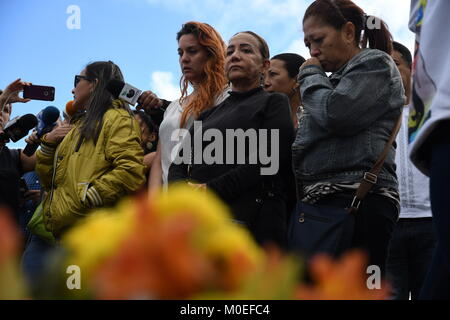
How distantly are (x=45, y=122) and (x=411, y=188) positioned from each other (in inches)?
101

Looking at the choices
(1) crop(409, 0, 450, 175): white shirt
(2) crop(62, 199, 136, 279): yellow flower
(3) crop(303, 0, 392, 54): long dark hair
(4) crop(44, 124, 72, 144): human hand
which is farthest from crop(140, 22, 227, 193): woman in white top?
(2) crop(62, 199, 136, 279): yellow flower

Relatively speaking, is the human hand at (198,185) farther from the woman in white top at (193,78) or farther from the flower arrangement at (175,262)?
the flower arrangement at (175,262)

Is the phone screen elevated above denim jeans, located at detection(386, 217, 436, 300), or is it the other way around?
the phone screen

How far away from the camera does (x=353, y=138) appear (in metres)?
2.08

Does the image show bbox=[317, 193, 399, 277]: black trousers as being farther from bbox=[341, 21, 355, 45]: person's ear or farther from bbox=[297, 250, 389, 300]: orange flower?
bbox=[297, 250, 389, 300]: orange flower

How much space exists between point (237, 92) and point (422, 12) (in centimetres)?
133

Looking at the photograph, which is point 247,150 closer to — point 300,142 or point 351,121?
point 300,142

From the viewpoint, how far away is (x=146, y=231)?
340mm

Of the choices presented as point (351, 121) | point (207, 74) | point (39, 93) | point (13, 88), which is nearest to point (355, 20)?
point (351, 121)

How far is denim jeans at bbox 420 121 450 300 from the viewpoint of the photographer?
3.91 feet

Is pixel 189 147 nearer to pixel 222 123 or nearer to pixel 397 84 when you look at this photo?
pixel 222 123

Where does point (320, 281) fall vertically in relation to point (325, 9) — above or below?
below
